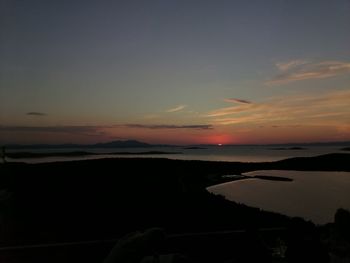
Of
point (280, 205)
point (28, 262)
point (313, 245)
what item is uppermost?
point (313, 245)

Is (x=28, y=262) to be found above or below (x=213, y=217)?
above

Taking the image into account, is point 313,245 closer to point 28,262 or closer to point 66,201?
point 28,262

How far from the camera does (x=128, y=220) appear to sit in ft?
24.6

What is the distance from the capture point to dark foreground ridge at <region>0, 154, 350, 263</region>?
164cm

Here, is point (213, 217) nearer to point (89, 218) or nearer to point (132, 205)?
point (132, 205)

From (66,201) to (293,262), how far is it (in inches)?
333

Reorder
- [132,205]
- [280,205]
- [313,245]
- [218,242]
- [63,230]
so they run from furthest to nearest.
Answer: [280,205] < [132,205] < [63,230] < [218,242] < [313,245]

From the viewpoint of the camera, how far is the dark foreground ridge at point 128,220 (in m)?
1.64

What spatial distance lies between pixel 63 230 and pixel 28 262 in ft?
14.4

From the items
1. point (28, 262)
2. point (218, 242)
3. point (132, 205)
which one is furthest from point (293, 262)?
point (132, 205)

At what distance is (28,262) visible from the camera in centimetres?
197

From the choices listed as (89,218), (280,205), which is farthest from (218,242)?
(280,205)

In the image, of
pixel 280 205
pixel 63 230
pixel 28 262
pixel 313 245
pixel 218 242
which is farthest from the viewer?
pixel 280 205

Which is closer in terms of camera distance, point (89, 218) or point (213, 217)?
point (89, 218)
